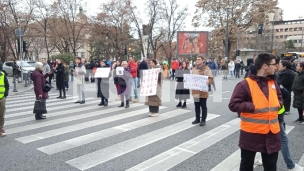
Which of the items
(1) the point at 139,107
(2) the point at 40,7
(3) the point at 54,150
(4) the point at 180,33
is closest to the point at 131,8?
(4) the point at 180,33

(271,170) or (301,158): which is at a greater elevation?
(271,170)

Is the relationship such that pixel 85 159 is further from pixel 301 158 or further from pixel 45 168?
pixel 301 158

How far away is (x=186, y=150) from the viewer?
16.9 ft

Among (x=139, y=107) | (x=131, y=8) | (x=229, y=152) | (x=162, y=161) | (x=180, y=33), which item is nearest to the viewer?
(x=162, y=161)

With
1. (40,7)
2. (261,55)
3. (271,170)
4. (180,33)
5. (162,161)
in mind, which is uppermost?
(40,7)

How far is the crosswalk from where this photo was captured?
4.59 meters

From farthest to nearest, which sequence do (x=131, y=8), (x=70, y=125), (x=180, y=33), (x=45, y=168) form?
(x=131, y=8), (x=180, y=33), (x=70, y=125), (x=45, y=168)

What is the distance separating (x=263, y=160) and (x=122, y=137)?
357 cm

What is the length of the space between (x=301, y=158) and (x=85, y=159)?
3.77 meters

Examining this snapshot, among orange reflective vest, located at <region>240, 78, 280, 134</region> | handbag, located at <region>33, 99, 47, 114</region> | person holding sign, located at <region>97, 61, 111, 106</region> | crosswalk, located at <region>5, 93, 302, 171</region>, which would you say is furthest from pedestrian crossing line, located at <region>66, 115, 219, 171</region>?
person holding sign, located at <region>97, 61, 111, 106</region>

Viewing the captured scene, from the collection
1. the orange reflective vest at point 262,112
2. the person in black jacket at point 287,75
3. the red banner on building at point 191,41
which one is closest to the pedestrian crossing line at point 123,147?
the person in black jacket at point 287,75

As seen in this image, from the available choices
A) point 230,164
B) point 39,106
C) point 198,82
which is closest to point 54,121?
point 39,106

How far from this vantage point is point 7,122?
777 cm

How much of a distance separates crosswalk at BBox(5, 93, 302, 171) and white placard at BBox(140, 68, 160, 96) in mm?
754
